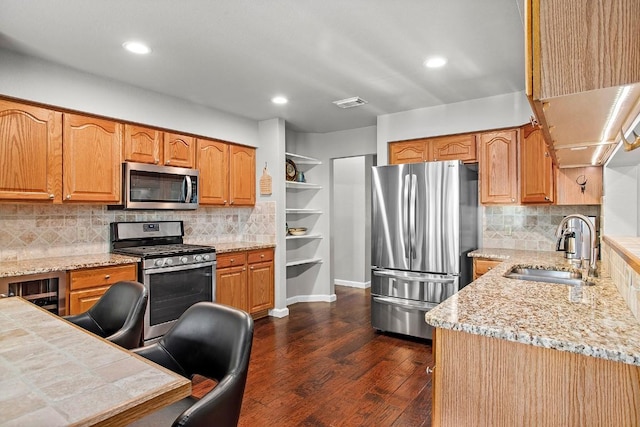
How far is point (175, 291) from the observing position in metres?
3.47

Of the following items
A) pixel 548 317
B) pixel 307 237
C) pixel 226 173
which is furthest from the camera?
pixel 307 237

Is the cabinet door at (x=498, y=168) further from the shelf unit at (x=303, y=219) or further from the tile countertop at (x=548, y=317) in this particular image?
the shelf unit at (x=303, y=219)

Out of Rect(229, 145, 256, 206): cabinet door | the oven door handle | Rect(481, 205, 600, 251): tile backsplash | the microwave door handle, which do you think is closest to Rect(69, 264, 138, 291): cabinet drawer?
the oven door handle

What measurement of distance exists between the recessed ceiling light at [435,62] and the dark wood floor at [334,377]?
95.1 inches

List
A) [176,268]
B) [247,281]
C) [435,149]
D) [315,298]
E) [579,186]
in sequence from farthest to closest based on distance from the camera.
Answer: [315,298] → [247,281] → [435,149] → [176,268] → [579,186]

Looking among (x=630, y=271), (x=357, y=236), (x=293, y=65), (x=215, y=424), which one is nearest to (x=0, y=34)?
(x=293, y=65)

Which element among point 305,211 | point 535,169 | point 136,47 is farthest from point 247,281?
point 535,169

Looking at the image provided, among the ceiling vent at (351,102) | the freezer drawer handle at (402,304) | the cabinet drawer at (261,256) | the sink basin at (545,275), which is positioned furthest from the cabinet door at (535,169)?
the cabinet drawer at (261,256)

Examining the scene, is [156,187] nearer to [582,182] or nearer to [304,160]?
[304,160]

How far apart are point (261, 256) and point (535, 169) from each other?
2.99 meters

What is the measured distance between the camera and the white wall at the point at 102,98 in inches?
107

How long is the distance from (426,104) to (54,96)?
3391 millimetres

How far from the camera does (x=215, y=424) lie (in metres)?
1.11

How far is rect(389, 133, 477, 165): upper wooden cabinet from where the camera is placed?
3.91 metres
